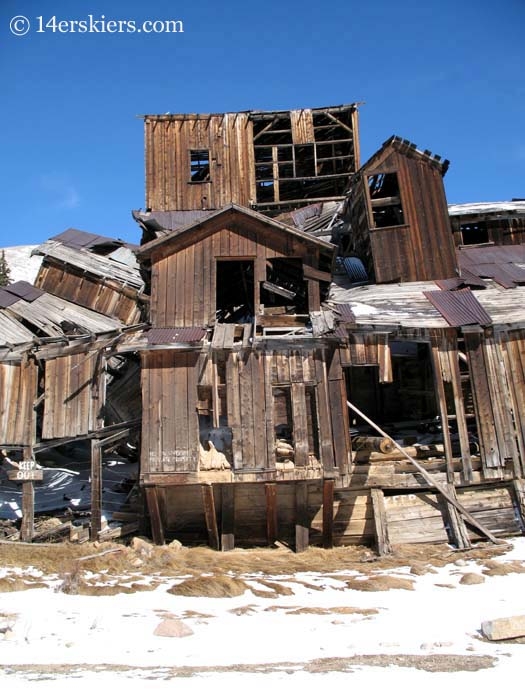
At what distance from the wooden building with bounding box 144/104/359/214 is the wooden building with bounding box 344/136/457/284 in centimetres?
634

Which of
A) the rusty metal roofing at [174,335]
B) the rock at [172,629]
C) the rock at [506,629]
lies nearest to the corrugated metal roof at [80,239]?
the rusty metal roofing at [174,335]

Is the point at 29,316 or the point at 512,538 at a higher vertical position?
the point at 29,316

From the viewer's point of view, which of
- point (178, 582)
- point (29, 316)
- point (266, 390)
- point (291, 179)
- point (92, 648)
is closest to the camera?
point (92, 648)

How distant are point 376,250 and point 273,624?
637 inches

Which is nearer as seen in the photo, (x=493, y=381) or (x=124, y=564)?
(x=124, y=564)

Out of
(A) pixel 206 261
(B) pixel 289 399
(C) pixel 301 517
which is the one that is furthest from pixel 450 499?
(A) pixel 206 261

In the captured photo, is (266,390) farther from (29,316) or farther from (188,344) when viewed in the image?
(29,316)

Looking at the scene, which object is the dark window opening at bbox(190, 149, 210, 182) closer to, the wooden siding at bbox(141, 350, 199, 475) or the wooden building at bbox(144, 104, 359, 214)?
the wooden building at bbox(144, 104, 359, 214)

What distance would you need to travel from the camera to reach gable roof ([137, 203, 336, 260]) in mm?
17938

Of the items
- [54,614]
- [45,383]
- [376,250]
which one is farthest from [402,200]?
[54,614]

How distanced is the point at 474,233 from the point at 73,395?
68.3ft

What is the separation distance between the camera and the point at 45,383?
19031mm

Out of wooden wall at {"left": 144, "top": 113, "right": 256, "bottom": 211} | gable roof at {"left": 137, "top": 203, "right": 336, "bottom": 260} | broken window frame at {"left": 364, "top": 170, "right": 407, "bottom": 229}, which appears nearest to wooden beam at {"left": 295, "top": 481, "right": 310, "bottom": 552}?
gable roof at {"left": 137, "top": 203, "right": 336, "bottom": 260}

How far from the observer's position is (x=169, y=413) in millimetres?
16859
